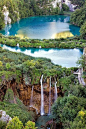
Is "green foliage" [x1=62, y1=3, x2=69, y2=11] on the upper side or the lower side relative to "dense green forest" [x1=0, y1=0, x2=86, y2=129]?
upper

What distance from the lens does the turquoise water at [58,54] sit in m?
22.7

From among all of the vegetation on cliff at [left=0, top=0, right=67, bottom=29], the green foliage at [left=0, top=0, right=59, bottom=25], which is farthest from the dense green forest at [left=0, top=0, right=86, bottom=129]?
the vegetation on cliff at [left=0, top=0, right=67, bottom=29]

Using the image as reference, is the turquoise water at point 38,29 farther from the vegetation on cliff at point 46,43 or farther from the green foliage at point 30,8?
the green foliage at point 30,8

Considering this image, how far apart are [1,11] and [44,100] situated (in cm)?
3940

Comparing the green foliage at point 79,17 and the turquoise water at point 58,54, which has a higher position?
the green foliage at point 79,17

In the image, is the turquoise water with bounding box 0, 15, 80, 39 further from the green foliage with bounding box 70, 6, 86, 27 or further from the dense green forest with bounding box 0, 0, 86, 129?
the dense green forest with bounding box 0, 0, 86, 129

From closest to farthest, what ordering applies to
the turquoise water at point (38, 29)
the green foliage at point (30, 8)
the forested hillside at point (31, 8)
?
the turquoise water at point (38, 29) < the green foliage at point (30, 8) < the forested hillside at point (31, 8)

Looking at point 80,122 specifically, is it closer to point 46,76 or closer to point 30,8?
point 46,76

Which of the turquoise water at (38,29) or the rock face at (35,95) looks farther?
the turquoise water at (38,29)

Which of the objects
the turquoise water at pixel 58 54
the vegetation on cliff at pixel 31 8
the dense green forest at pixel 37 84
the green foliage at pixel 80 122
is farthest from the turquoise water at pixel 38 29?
the green foliage at pixel 80 122

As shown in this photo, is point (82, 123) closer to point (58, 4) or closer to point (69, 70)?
point (69, 70)

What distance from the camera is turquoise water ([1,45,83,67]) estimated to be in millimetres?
22734

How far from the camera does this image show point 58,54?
84.6 feet

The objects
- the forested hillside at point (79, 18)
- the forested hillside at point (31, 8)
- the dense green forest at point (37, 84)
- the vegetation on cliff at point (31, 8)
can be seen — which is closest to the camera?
the dense green forest at point (37, 84)
